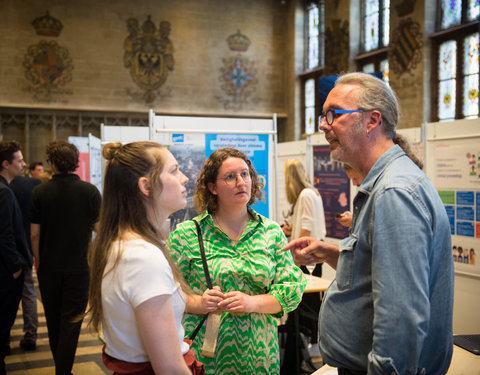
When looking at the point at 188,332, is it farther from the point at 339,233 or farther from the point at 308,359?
the point at 339,233

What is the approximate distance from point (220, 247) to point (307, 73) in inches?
597

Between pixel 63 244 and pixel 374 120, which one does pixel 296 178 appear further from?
pixel 374 120

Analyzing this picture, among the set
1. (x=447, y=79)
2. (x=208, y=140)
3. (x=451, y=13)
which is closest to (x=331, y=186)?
(x=208, y=140)

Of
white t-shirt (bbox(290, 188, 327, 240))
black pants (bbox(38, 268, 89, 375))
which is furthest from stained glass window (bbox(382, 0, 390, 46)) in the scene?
black pants (bbox(38, 268, 89, 375))

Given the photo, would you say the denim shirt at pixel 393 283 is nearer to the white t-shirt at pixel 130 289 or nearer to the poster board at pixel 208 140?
the white t-shirt at pixel 130 289

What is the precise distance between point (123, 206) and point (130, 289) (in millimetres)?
311

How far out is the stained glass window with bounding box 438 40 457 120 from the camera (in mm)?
11570

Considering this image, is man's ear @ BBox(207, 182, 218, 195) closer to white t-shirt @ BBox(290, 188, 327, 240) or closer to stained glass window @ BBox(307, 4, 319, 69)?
white t-shirt @ BBox(290, 188, 327, 240)

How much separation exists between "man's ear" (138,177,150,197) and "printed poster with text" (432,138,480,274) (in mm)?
3629

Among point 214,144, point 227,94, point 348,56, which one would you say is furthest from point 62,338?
point 227,94

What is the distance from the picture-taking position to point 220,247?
7.96ft

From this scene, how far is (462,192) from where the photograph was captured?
15.1 ft

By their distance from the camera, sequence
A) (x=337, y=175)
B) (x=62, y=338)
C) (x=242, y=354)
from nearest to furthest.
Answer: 1. (x=242, y=354)
2. (x=62, y=338)
3. (x=337, y=175)

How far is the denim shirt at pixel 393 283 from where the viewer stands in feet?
4.47
